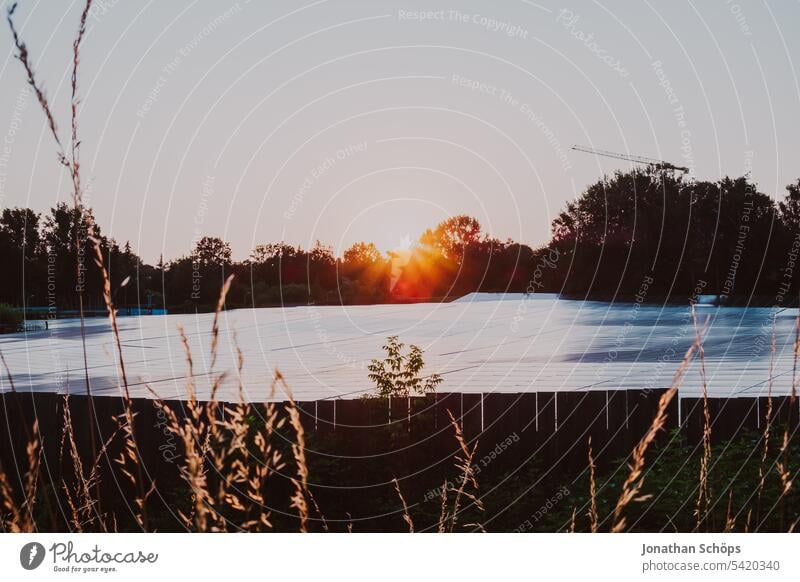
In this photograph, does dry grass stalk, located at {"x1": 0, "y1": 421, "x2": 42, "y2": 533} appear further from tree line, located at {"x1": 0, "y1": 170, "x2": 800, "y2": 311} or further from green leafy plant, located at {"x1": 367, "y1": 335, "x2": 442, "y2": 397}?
green leafy plant, located at {"x1": 367, "y1": 335, "x2": 442, "y2": 397}

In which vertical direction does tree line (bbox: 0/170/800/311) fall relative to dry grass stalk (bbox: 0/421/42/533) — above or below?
above

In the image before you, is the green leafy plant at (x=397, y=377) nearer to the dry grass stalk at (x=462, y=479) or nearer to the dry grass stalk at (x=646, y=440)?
the dry grass stalk at (x=462, y=479)

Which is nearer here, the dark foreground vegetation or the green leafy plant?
the dark foreground vegetation

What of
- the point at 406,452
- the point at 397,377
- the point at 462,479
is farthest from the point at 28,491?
the point at 397,377

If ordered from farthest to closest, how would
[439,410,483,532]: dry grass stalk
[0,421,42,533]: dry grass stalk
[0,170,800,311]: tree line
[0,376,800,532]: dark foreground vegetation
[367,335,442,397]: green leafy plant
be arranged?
[367,335,442,397]: green leafy plant
[0,376,800,532]: dark foreground vegetation
[0,170,800,311]: tree line
[439,410,483,532]: dry grass stalk
[0,421,42,533]: dry grass stalk

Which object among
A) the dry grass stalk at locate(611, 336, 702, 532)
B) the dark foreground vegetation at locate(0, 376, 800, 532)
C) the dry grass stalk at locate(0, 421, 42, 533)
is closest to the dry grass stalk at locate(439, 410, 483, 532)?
the dark foreground vegetation at locate(0, 376, 800, 532)

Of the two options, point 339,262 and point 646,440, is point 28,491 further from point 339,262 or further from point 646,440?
point 339,262

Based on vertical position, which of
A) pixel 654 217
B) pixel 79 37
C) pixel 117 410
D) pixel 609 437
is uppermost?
pixel 654 217

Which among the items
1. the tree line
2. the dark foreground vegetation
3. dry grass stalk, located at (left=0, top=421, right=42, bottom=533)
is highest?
the tree line

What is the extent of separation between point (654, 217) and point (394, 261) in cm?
983

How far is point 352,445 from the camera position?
3.94 metres

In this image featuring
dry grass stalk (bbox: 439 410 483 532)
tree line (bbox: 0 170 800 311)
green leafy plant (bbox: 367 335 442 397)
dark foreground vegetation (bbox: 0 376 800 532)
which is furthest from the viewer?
green leafy plant (bbox: 367 335 442 397)
